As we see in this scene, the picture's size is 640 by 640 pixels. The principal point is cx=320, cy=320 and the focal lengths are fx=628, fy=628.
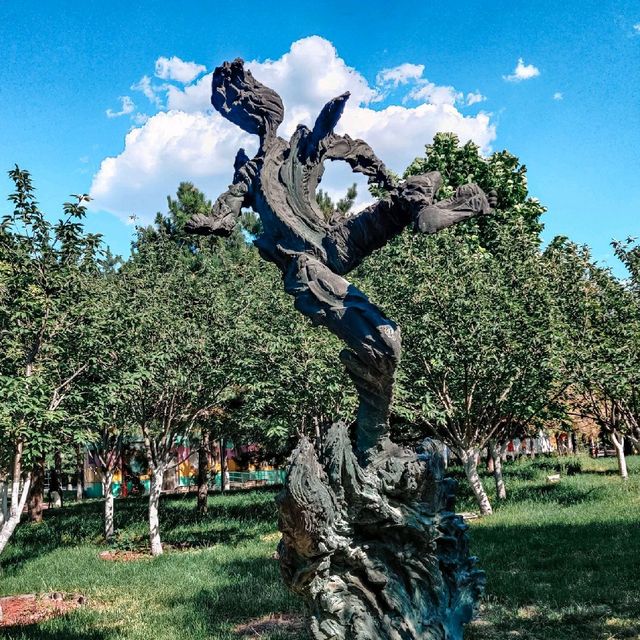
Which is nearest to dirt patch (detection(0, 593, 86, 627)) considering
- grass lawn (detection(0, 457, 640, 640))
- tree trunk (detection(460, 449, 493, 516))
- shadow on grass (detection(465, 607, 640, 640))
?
grass lawn (detection(0, 457, 640, 640))

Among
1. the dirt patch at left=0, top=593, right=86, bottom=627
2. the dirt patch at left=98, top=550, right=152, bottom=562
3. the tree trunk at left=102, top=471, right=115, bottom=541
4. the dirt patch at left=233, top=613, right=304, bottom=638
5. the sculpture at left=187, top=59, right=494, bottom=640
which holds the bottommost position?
the dirt patch at left=98, top=550, right=152, bottom=562

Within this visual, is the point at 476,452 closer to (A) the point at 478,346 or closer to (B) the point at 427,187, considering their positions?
(A) the point at 478,346

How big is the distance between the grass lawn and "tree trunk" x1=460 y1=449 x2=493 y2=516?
56 cm

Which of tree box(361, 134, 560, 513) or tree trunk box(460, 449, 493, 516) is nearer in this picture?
tree box(361, 134, 560, 513)

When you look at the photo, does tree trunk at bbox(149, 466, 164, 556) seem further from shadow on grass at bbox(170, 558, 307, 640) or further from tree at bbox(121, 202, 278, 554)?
shadow on grass at bbox(170, 558, 307, 640)

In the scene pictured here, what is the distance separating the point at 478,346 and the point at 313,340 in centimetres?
398

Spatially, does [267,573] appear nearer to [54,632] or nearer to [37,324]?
[54,632]

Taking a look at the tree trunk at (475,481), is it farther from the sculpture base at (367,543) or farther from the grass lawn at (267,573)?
the sculpture base at (367,543)

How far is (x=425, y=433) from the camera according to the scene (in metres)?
20.2

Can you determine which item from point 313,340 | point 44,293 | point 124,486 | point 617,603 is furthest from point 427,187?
point 124,486

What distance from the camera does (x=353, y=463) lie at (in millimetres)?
4957

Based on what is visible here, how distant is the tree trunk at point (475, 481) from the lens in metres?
15.6

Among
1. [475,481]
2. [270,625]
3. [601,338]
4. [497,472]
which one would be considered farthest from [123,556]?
[601,338]

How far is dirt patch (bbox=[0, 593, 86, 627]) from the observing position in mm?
→ 9375
